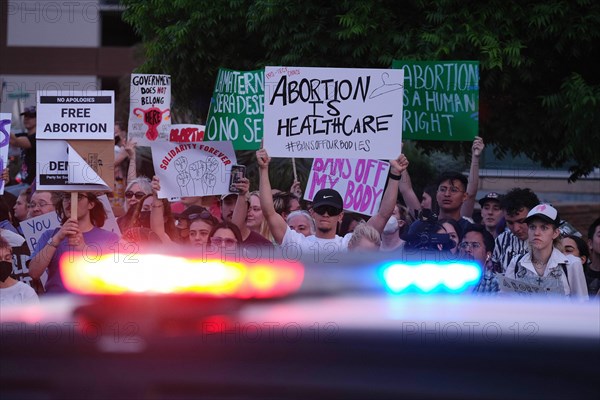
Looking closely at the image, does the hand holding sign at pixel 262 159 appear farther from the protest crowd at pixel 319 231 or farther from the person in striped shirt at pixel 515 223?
the person in striped shirt at pixel 515 223

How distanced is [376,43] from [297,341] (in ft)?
32.4

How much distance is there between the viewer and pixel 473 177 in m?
8.58

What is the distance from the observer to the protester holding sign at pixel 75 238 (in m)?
6.39

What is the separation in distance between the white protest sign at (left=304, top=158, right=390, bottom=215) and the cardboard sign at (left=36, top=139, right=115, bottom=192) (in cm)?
247

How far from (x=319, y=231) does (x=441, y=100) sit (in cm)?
247

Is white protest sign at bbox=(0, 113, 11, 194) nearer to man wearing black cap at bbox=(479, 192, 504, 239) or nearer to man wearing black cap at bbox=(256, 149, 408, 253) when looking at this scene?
man wearing black cap at bbox=(256, 149, 408, 253)

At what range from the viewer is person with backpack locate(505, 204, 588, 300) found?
624cm

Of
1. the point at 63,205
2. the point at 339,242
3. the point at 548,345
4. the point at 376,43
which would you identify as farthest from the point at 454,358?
the point at 376,43

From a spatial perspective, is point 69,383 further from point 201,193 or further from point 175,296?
point 201,193

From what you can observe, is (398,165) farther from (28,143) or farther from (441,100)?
(28,143)

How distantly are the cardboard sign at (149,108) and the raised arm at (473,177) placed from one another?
110 inches

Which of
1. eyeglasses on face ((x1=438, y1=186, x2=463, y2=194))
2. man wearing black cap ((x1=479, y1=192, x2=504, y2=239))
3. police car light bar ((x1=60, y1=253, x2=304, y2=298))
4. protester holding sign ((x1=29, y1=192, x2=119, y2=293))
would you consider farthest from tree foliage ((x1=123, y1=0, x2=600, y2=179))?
police car light bar ((x1=60, y1=253, x2=304, y2=298))

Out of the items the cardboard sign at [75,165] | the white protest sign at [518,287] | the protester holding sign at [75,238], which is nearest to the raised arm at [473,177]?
the white protest sign at [518,287]

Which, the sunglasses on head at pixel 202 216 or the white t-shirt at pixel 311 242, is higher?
the sunglasses on head at pixel 202 216
